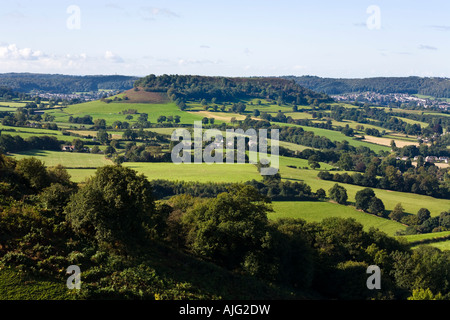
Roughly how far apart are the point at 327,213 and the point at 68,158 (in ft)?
204

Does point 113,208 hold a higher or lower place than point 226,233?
higher

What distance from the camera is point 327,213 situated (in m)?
73.3

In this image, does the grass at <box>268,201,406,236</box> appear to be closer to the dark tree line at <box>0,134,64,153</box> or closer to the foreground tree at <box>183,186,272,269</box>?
the foreground tree at <box>183,186,272,269</box>

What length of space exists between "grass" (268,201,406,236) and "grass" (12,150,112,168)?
4315 cm

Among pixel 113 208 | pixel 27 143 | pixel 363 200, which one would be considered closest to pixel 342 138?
pixel 363 200

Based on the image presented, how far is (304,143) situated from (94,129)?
85.2 meters

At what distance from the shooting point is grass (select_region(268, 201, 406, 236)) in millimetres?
70875

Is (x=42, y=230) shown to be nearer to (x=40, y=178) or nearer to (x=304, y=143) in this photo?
(x=40, y=178)

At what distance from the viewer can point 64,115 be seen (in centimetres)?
17600

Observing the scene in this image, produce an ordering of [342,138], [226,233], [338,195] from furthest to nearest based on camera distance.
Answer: [342,138] < [338,195] < [226,233]

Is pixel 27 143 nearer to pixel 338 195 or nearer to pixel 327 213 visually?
pixel 327 213
